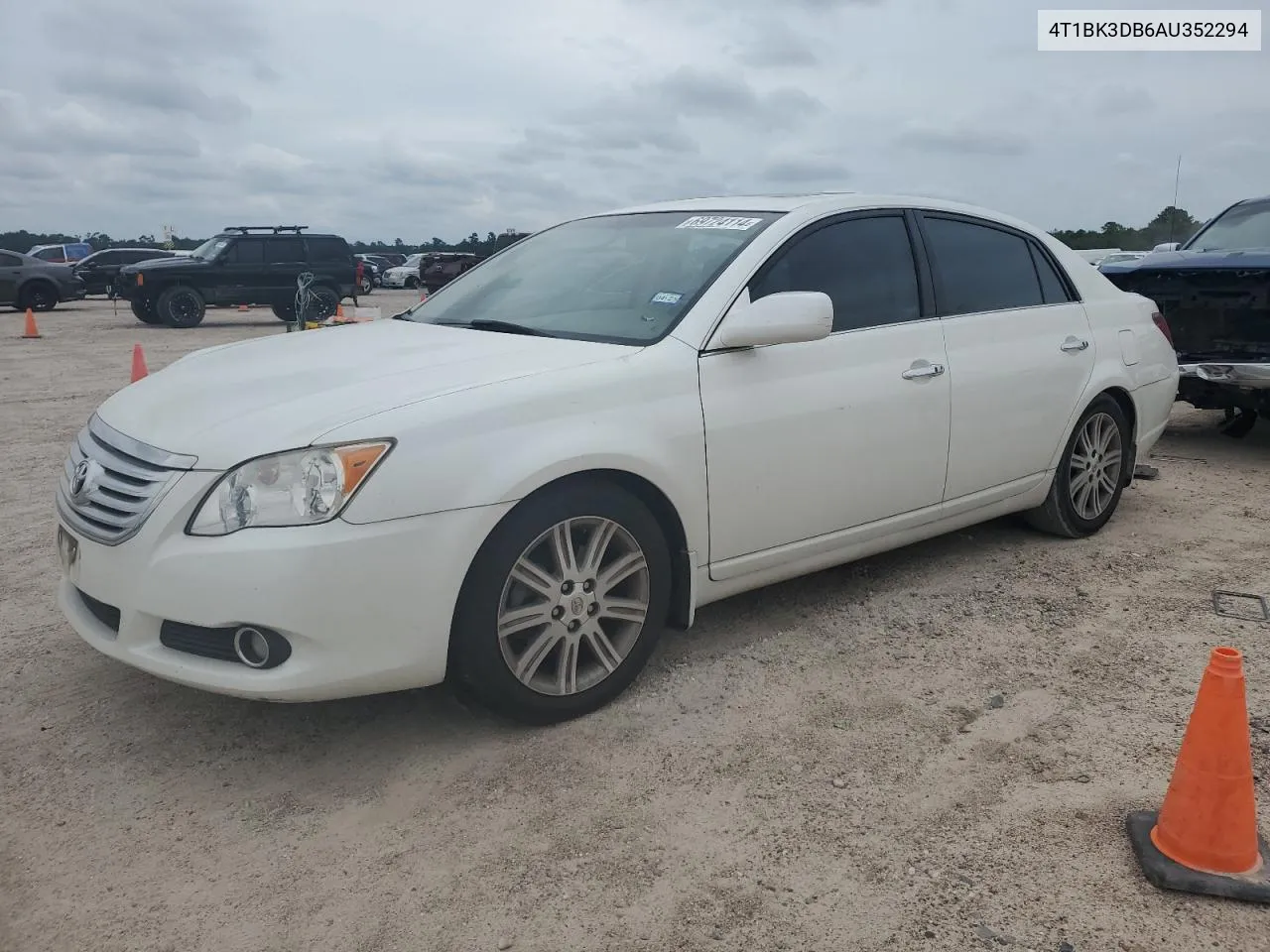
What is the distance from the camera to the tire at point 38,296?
23.5m

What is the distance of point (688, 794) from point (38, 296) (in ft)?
82.5

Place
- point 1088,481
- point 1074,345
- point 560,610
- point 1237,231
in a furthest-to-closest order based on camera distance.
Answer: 1. point 1237,231
2. point 1088,481
3. point 1074,345
4. point 560,610

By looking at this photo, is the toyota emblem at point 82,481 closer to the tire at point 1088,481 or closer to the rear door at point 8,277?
the tire at point 1088,481

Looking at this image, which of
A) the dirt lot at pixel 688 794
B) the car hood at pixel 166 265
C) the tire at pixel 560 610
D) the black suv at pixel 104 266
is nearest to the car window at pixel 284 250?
the car hood at pixel 166 265

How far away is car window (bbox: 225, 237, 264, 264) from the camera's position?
798 inches

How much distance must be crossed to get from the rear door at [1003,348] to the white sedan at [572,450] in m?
0.02

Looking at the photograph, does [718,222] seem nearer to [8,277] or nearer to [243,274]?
[243,274]

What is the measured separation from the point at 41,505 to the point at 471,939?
15.1 ft

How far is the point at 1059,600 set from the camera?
4.38 metres

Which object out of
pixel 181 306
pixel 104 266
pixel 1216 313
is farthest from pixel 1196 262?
pixel 104 266

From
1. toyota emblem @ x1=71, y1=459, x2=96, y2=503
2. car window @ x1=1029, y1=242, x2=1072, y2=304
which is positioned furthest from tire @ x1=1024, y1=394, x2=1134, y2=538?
toyota emblem @ x1=71, y1=459, x2=96, y2=503

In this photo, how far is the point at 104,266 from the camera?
93.2 ft

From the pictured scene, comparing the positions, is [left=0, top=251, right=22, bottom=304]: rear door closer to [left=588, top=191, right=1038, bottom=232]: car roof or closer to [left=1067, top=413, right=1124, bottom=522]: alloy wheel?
[left=588, top=191, right=1038, bottom=232]: car roof

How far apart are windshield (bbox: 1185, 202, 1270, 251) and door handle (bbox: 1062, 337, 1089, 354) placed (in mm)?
3604
